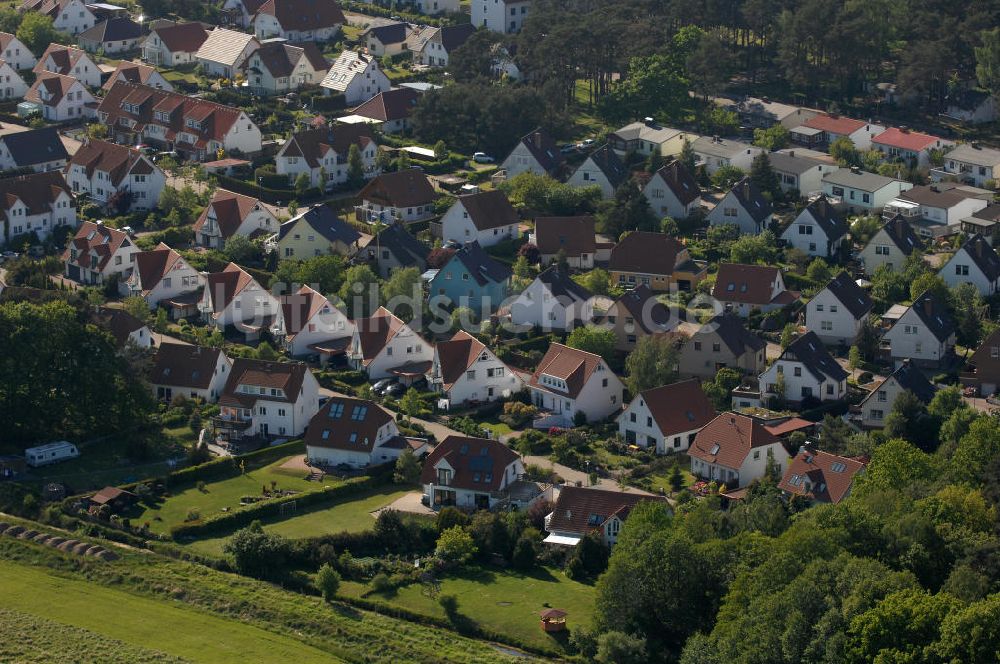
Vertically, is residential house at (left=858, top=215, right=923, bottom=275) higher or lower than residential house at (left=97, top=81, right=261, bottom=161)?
lower

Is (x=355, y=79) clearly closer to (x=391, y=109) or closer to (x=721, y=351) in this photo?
(x=391, y=109)

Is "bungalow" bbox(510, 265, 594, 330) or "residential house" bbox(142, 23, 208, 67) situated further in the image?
"residential house" bbox(142, 23, 208, 67)

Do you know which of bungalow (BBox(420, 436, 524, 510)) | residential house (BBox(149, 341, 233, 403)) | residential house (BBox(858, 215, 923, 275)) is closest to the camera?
bungalow (BBox(420, 436, 524, 510))

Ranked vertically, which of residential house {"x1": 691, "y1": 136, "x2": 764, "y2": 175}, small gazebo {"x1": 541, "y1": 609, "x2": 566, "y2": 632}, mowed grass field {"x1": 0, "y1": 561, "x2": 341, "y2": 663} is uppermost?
mowed grass field {"x1": 0, "y1": 561, "x2": 341, "y2": 663}

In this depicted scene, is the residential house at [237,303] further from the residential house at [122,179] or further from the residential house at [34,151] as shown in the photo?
the residential house at [34,151]

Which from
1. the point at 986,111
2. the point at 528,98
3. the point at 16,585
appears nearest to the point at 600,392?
the point at 16,585

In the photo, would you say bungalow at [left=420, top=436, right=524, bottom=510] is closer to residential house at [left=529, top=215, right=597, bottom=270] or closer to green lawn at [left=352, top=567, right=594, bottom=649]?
green lawn at [left=352, top=567, right=594, bottom=649]

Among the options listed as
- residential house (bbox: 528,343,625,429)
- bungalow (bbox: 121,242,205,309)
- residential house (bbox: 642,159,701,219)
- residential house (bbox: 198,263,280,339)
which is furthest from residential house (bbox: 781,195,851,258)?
bungalow (bbox: 121,242,205,309)

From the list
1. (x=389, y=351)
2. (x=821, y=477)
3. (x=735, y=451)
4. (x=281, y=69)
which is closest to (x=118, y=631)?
(x=389, y=351)
